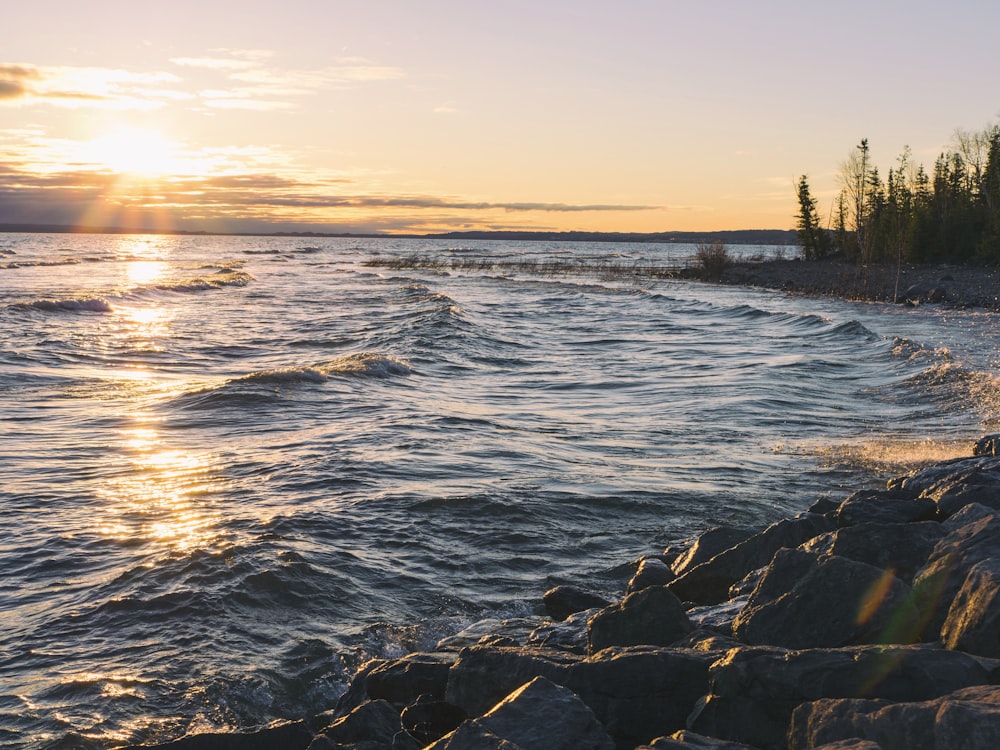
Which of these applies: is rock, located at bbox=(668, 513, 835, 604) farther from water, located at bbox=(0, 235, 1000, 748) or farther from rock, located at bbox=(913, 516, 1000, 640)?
rock, located at bbox=(913, 516, 1000, 640)

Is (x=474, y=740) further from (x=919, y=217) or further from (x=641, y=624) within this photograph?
(x=919, y=217)

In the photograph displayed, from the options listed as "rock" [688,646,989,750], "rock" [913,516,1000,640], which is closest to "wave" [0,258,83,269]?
"rock" [913,516,1000,640]

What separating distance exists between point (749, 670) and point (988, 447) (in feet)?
25.1

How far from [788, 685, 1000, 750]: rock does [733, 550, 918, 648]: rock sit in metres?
1.14

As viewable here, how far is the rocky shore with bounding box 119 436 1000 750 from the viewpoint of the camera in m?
3.89

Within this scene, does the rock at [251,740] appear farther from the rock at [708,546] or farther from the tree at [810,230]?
the tree at [810,230]

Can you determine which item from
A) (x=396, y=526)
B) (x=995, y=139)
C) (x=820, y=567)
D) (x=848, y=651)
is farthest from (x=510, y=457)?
(x=995, y=139)

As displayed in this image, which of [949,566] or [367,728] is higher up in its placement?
[949,566]

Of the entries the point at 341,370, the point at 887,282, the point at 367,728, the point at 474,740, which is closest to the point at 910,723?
the point at 474,740

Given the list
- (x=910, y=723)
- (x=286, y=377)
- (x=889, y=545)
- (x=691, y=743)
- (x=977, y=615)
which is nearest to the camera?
(x=910, y=723)

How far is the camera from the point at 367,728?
15.4 ft

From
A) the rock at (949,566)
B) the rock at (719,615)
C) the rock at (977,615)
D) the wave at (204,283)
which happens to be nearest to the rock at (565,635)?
the rock at (719,615)

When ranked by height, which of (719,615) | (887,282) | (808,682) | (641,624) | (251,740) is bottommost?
(251,740)

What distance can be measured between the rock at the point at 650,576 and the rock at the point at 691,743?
3.41 meters
